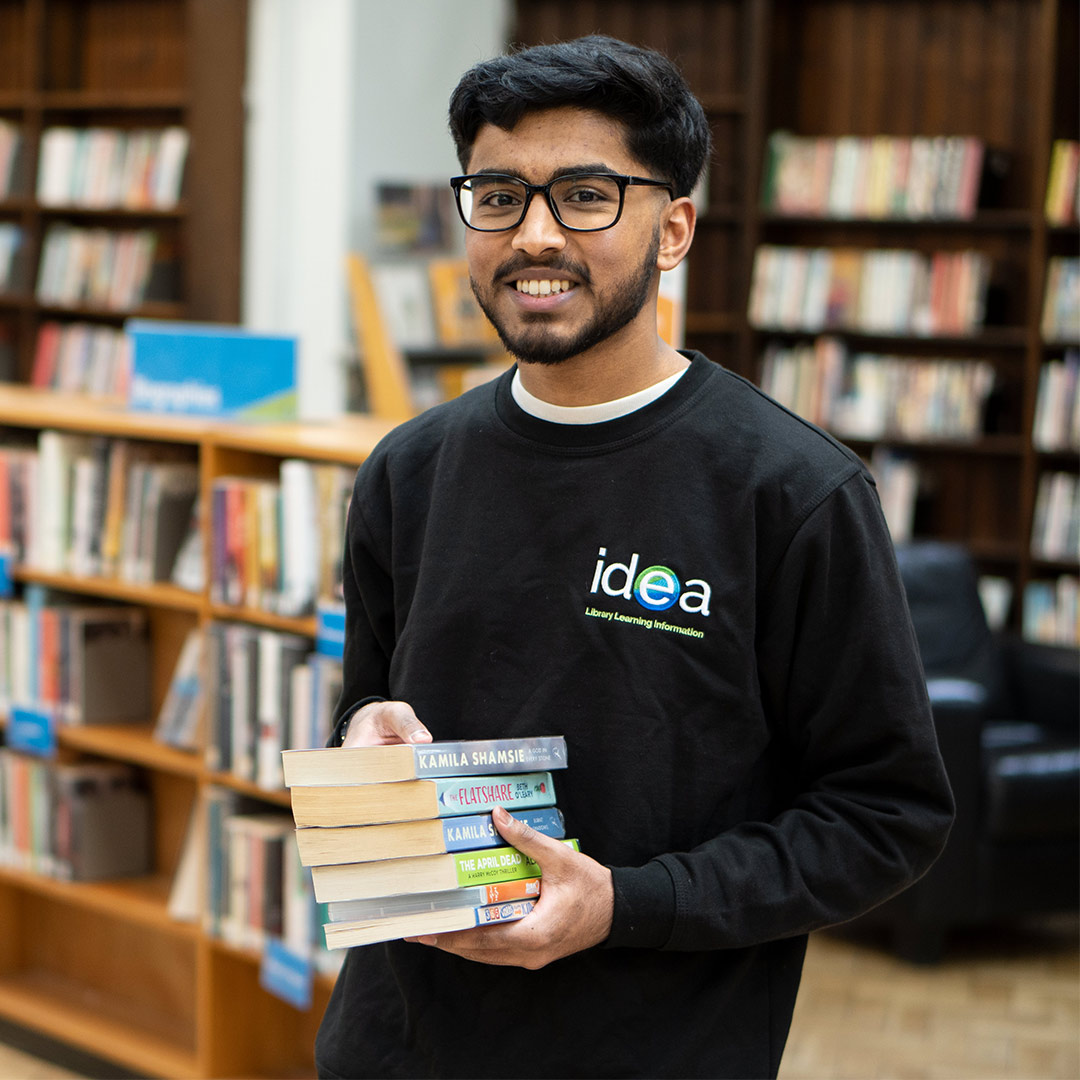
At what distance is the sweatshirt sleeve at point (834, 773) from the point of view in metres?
1.18

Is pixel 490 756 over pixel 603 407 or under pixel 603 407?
under

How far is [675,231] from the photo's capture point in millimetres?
1275

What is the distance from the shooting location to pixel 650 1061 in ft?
4.05

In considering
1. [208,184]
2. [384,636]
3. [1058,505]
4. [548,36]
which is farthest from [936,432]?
[384,636]

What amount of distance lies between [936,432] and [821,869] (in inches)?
175

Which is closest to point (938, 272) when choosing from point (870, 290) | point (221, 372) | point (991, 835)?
point (870, 290)

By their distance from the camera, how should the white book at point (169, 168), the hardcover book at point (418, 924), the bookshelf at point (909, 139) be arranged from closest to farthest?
the hardcover book at point (418, 924) → the bookshelf at point (909, 139) → the white book at point (169, 168)

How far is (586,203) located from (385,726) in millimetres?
497

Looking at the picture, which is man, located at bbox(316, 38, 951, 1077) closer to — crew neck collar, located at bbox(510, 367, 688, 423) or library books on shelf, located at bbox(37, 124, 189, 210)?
crew neck collar, located at bbox(510, 367, 688, 423)

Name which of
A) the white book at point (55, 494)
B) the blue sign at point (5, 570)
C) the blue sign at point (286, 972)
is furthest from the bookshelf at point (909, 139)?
the blue sign at point (286, 972)

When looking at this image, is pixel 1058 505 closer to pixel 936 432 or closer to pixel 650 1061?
pixel 936 432

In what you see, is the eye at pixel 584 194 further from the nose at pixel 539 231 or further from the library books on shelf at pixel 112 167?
the library books on shelf at pixel 112 167

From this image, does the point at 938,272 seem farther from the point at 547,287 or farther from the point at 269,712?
the point at 547,287

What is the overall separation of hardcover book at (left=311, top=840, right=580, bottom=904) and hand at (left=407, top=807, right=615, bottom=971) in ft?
0.12
